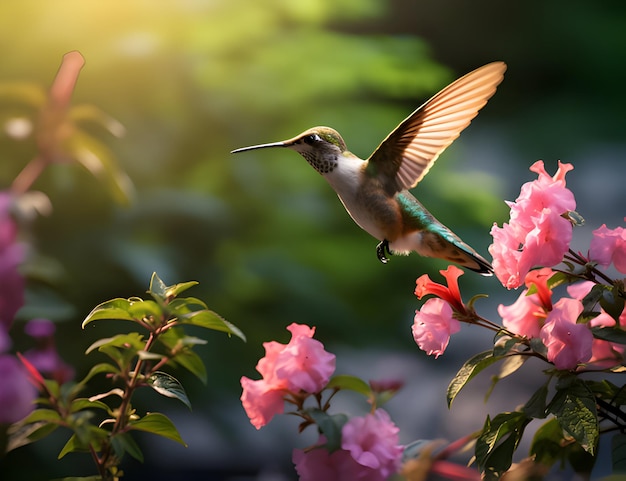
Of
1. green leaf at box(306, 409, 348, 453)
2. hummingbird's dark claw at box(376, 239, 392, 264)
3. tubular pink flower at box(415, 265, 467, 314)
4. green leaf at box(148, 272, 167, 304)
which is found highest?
hummingbird's dark claw at box(376, 239, 392, 264)

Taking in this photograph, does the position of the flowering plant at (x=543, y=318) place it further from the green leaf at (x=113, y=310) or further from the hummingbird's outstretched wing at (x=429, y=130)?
the green leaf at (x=113, y=310)

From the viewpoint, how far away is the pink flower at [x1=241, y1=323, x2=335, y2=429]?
0.52 meters

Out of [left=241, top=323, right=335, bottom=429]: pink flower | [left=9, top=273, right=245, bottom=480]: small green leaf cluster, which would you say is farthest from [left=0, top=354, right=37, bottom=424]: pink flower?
[left=241, top=323, right=335, bottom=429]: pink flower

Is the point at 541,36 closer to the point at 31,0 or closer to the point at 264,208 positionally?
the point at 264,208

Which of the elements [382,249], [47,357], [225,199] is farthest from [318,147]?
[225,199]

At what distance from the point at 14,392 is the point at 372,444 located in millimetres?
227

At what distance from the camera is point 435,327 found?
1.95 feet

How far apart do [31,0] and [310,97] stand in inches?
36.1

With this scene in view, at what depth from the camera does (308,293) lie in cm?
186

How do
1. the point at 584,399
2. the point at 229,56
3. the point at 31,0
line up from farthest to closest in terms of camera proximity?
the point at 229,56
the point at 31,0
the point at 584,399

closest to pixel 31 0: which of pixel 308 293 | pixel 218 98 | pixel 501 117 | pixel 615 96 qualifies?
pixel 218 98

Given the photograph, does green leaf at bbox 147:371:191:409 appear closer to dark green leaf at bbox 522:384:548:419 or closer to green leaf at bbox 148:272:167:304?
green leaf at bbox 148:272:167:304

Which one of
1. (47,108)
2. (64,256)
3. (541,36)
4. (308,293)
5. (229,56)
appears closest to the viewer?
(47,108)

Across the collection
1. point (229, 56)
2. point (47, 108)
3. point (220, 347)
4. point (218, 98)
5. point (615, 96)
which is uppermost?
point (615, 96)
